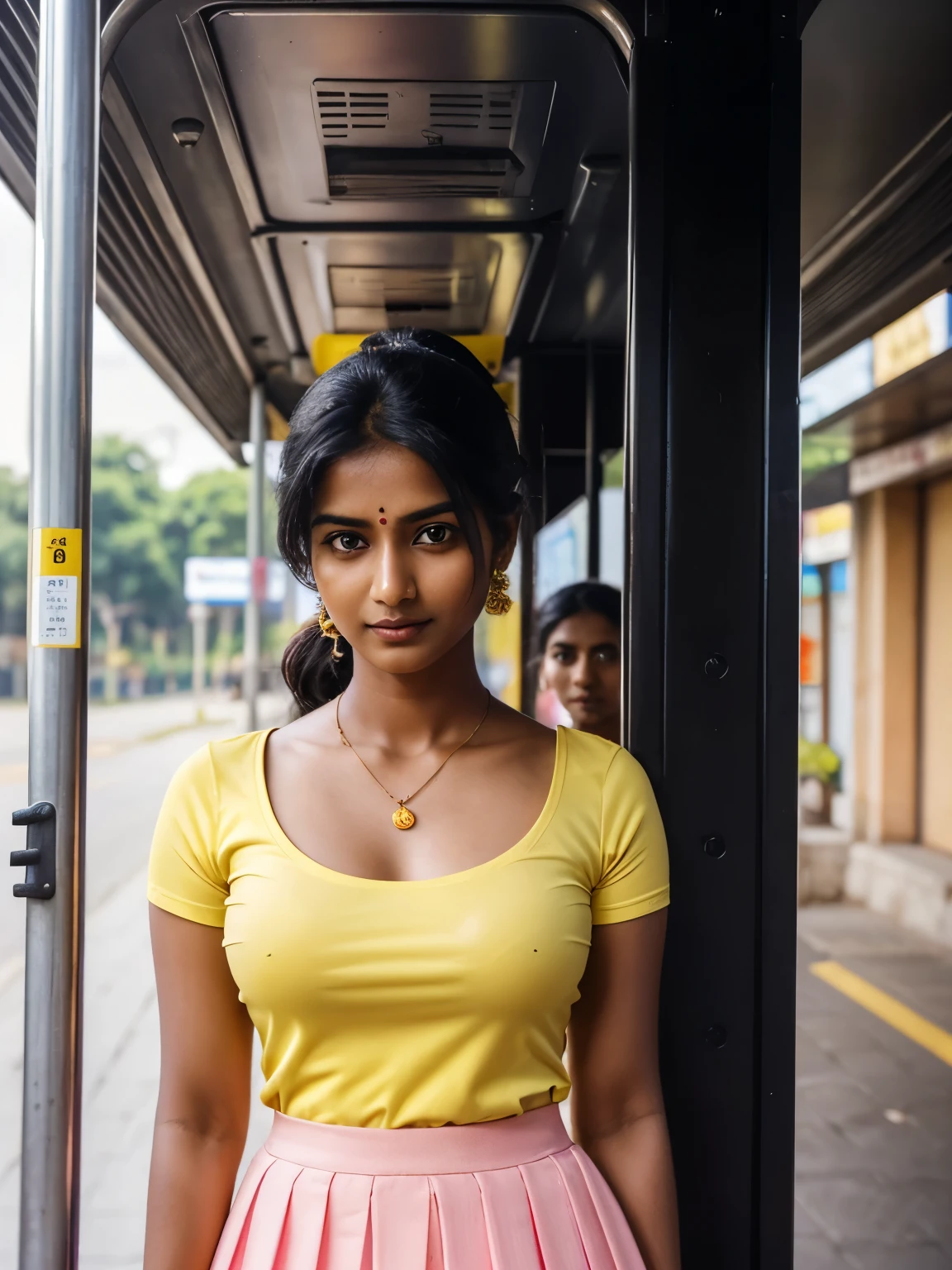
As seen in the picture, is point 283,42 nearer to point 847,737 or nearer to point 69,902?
point 69,902

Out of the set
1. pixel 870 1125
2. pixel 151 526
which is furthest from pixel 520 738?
pixel 151 526

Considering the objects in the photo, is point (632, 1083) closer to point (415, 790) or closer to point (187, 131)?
point (415, 790)

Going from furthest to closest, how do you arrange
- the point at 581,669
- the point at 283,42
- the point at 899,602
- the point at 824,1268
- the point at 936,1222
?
the point at 899,602 < the point at 936,1222 < the point at 824,1268 < the point at 581,669 < the point at 283,42

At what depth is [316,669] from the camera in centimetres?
146

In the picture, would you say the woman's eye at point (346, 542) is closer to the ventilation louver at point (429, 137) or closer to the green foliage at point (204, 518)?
the ventilation louver at point (429, 137)

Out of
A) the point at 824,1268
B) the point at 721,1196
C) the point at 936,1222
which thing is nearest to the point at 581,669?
the point at 721,1196

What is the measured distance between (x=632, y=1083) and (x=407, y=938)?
0.33 m

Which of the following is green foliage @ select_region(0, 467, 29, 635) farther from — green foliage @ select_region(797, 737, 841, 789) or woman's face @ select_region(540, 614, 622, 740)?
woman's face @ select_region(540, 614, 622, 740)

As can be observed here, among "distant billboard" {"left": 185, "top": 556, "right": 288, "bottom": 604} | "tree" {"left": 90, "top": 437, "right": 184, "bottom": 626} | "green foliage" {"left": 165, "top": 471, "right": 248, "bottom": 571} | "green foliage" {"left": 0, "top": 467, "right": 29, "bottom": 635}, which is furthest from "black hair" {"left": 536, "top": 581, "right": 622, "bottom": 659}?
"tree" {"left": 90, "top": 437, "right": 184, "bottom": 626}

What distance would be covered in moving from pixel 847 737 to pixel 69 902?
777 centimetres

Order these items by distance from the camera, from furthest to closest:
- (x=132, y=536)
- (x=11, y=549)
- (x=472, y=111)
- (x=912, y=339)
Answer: (x=132, y=536)
(x=11, y=549)
(x=912, y=339)
(x=472, y=111)

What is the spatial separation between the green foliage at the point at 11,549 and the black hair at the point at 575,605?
31.5 meters

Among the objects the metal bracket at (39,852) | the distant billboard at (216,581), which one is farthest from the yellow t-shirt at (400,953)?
the distant billboard at (216,581)

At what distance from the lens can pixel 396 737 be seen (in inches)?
50.7
